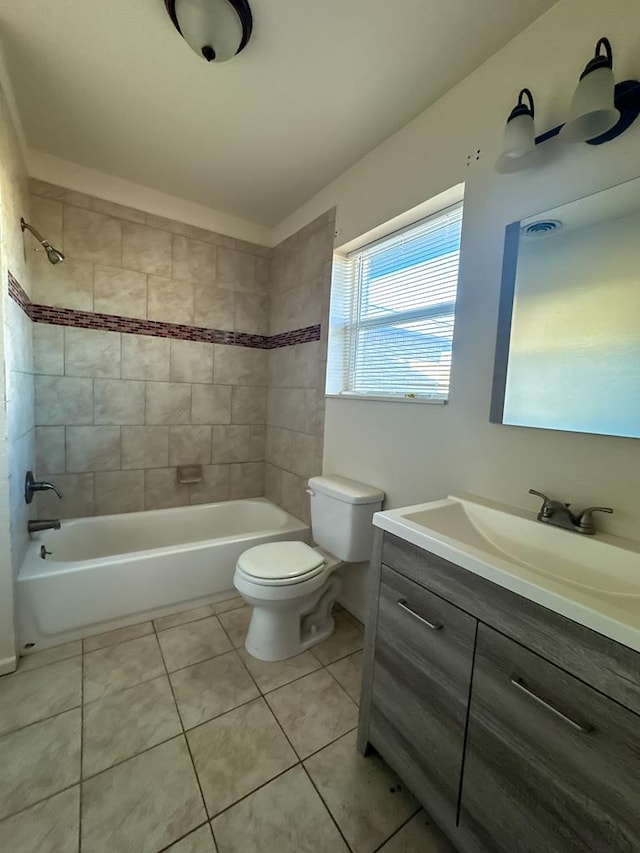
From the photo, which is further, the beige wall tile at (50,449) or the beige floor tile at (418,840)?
the beige wall tile at (50,449)

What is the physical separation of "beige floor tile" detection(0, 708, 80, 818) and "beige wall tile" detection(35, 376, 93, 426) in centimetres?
153

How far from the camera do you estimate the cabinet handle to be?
2.13 feet

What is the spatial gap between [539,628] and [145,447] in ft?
7.87

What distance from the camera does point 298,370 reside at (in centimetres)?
244

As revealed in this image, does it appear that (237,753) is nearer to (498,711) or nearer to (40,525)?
(498,711)

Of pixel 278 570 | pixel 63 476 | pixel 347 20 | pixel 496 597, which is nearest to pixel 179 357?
pixel 63 476

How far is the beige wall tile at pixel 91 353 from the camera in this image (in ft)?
7.08

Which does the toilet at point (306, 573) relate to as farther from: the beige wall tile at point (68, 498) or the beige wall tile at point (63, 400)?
the beige wall tile at point (63, 400)

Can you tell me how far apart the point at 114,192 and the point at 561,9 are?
2.30m

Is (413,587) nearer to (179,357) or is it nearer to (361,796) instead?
(361,796)

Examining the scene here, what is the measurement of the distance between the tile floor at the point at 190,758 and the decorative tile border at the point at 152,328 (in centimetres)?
173

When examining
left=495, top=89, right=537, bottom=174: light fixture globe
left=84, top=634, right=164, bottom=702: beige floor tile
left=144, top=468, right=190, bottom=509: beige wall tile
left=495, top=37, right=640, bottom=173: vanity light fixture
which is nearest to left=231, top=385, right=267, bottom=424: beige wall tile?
left=144, top=468, right=190, bottom=509: beige wall tile

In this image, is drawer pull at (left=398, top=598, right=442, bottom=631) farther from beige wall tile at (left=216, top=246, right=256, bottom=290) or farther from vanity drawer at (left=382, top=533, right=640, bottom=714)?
beige wall tile at (left=216, top=246, right=256, bottom=290)

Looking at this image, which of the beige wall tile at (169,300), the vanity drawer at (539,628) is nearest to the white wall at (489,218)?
the vanity drawer at (539,628)
